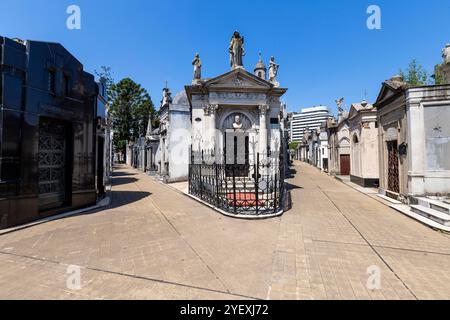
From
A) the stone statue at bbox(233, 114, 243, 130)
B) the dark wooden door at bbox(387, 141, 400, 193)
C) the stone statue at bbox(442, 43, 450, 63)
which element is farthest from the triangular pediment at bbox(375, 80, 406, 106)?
the stone statue at bbox(233, 114, 243, 130)

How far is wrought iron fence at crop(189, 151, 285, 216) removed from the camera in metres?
7.92

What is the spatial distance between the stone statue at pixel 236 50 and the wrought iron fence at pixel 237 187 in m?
6.54

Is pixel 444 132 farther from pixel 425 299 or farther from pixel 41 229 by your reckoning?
pixel 41 229

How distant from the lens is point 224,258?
4496mm

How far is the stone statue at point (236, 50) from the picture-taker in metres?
15.9

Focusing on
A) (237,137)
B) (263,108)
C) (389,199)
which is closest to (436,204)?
(389,199)

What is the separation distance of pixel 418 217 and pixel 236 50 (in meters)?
13.9

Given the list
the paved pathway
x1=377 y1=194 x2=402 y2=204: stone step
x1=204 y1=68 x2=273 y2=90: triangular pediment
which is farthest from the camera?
x1=204 y1=68 x2=273 y2=90: triangular pediment

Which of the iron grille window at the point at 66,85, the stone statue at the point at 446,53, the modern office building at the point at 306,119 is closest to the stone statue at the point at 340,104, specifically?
the stone statue at the point at 446,53

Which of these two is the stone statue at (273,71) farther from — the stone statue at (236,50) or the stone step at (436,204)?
the stone step at (436,204)

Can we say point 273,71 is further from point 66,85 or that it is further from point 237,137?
point 66,85

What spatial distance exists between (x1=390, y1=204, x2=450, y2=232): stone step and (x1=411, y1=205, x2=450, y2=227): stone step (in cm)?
10

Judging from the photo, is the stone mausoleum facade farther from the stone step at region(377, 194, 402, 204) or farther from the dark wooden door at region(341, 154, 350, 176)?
the dark wooden door at region(341, 154, 350, 176)

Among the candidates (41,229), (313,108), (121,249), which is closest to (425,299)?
(121,249)
